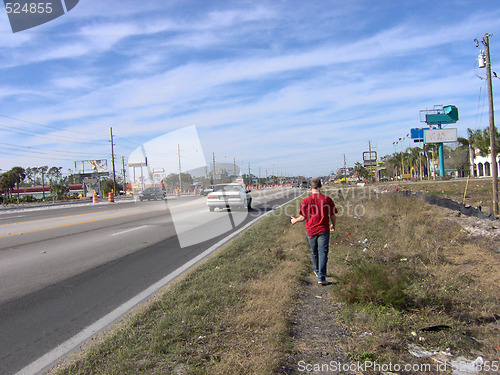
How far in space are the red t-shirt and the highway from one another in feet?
9.82

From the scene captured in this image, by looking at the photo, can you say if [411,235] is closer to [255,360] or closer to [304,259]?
[304,259]

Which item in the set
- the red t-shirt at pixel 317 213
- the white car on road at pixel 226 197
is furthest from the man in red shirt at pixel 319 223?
the white car on road at pixel 226 197

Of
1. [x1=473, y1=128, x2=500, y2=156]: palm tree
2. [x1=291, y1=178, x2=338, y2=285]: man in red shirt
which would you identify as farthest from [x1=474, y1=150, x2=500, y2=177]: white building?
[x1=291, y1=178, x2=338, y2=285]: man in red shirt

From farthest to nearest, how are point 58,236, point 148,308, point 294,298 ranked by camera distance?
1. point 58,236
2. point 294,298
3. point 148,308

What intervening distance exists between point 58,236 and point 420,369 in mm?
12107

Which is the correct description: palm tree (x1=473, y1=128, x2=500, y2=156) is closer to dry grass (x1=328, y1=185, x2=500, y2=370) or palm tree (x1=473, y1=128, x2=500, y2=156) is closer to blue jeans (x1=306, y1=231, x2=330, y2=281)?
dry grass (x1=328, y1=185, x2=500, y2=370)

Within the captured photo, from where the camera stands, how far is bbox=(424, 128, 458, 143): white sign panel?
66875 millimetres

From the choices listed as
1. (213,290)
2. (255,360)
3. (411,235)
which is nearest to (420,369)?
(255,360)

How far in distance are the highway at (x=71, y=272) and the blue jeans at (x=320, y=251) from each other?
2.92 m

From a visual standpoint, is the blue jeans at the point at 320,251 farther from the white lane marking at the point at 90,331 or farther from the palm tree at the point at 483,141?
the palm tree at the point at 483,141

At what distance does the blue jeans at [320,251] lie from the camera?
20.4 ft

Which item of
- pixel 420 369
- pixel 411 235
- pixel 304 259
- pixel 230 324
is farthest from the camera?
pixel 411 235

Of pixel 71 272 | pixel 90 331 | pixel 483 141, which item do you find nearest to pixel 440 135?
pixel 483 141

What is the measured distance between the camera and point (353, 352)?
3703 mm
